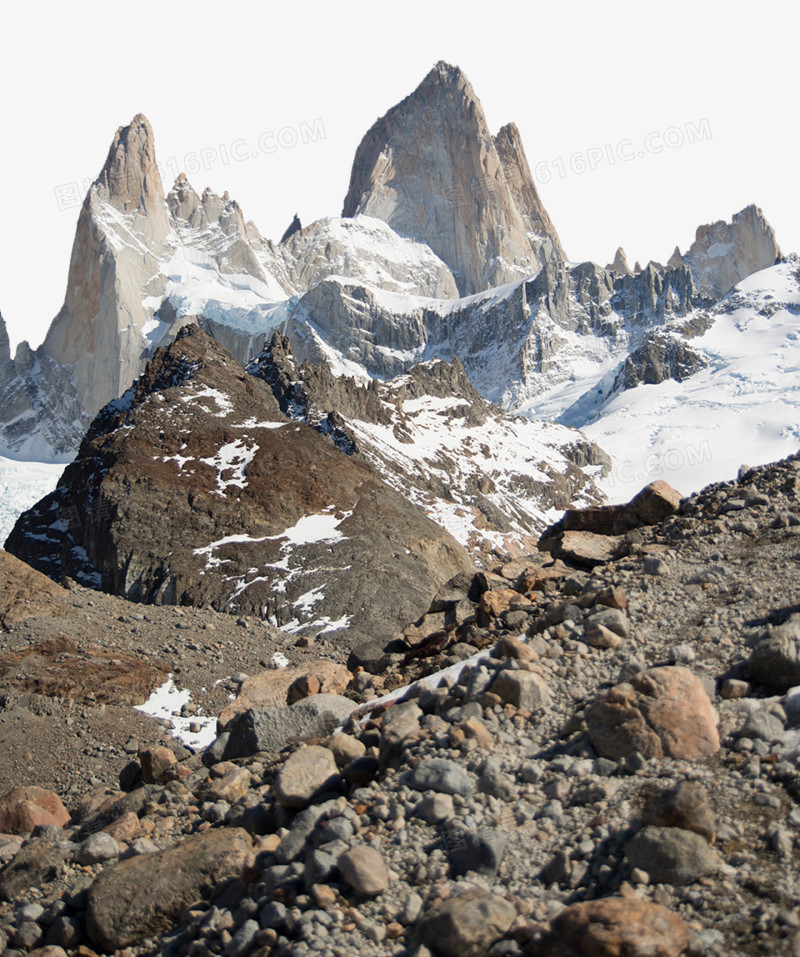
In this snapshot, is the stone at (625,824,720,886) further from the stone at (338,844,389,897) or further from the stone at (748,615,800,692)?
the stone at (748,615,800,692)

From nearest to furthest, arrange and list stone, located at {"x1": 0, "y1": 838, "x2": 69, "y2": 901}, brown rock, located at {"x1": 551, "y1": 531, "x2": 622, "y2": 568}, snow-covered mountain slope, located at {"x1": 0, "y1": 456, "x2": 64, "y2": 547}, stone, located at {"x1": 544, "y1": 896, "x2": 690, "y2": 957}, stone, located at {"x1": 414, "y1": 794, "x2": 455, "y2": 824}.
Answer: stone, located at {"x1": 544, "y1": 896, "x2": 690, "y2": 957}, stone, located at {"x1": 414, "y1": 794, "x2": 455, "y2": 824}, stone, located at {"x1": 0, "y1": 838, "x2": 69, "y2": 901}, brown rock, located at {"x1": 551, "y1": 531, "x2": 622, "y2": 568}, snow-covered mountain slope, located at {"x1": 0, "y1": 456, "x2": 64, "y2": 547}

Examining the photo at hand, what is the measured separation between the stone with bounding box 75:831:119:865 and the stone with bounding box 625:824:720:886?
15.4 ft

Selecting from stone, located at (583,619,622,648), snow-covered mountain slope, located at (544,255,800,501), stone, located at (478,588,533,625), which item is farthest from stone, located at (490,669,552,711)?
snow-covered mountain slope, located at (544,255,800,501)

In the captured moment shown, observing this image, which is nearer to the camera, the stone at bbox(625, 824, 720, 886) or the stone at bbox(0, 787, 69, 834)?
the stone at bbox(625, 824, 720, 886)

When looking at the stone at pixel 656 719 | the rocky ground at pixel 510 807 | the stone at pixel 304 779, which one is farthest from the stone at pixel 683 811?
the stone at pixel 304 779

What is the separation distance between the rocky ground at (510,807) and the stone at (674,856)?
0.01 m

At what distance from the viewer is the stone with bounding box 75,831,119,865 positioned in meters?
7.48

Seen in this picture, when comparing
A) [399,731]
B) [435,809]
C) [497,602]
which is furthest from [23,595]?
[435,809]

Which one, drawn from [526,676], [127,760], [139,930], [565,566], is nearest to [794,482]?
[565,566]

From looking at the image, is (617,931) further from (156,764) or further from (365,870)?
(156,764)

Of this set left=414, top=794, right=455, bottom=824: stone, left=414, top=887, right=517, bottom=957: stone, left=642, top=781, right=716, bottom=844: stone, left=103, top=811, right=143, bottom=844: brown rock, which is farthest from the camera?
left=103, top=811, right=143, bottom=844: brown rock

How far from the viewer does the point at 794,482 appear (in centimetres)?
1174

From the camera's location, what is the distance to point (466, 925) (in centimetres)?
471

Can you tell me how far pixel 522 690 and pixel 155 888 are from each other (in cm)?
313
